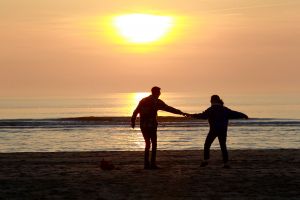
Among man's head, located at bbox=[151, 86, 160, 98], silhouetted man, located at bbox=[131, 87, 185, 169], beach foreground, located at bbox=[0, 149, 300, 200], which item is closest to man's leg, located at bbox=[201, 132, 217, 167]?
beach foreground, located at bbox=[0, 149, 300, 200]

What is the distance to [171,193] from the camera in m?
12.6

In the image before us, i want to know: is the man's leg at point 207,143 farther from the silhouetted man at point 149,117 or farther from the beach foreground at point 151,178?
the silhouetted man at point 149,117

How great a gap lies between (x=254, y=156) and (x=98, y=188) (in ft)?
27.5

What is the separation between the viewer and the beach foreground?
1254 centimetres

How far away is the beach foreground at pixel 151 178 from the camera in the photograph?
41.1 ft

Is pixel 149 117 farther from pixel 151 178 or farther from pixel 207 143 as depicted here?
pixel 151 178

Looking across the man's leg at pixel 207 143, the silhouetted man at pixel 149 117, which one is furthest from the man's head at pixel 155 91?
the man's leg at pixel 207 143

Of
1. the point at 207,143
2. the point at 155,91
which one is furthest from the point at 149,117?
the point at 207,143

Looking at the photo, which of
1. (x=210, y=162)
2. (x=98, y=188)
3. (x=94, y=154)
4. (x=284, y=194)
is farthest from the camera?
(x=94, y=154)

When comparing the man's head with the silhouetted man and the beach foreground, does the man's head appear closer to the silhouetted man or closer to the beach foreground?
the silhouetted man

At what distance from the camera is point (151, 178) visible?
48.8 ft

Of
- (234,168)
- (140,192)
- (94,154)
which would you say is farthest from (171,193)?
(94,154)

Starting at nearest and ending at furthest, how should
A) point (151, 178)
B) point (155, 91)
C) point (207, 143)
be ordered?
point (151, 178) → point (155, 91) → point (207, 143)

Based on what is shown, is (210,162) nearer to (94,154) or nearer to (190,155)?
(190,155)
